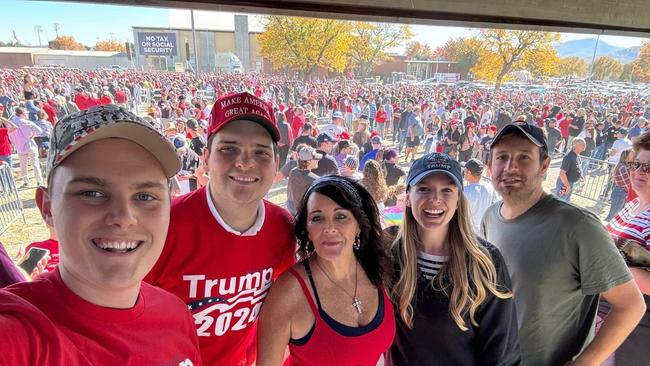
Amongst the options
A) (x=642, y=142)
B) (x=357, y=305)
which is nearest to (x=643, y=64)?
(x=642, y=142)

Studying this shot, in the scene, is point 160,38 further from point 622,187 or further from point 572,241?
point 622,187

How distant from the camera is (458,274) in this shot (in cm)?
150

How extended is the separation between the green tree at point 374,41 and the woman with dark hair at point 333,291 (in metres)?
3.08

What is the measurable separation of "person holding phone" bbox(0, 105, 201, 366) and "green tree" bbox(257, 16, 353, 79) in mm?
2913

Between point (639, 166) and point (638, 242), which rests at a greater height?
point (639, 166)

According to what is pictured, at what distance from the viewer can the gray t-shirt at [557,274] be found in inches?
65.4

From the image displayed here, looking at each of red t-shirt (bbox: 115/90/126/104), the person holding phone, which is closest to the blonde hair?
the person holding phone

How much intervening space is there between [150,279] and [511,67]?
24.3ft

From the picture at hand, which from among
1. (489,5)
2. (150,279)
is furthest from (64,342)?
(489,5)

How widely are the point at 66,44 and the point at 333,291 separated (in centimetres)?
596

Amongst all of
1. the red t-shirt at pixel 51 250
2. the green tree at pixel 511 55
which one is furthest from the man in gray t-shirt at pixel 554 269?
the green tree at pixel 511 55

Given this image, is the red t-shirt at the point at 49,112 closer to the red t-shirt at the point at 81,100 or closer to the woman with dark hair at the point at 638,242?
the red t-shirt at the point at 81,100

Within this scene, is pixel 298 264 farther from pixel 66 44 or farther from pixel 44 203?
pixel 66 44

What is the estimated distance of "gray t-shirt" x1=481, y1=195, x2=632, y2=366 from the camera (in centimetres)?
166
